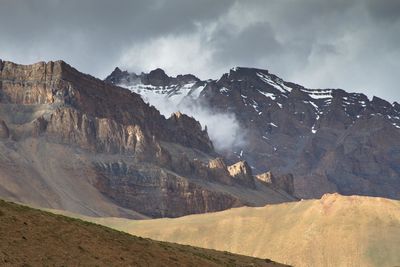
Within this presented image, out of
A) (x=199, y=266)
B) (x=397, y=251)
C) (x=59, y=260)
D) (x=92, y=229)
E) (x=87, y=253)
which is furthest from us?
(x=397, y=251)

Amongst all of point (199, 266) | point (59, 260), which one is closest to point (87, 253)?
point (59, 260)

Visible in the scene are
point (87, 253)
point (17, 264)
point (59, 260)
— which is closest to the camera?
point (17, 264)

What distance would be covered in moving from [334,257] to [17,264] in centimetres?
14910

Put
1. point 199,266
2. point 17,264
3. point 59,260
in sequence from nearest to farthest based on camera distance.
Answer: point 17,264
point 59,260
point 199,266

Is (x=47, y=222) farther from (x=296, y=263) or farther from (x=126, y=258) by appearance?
(x=296, y=263)

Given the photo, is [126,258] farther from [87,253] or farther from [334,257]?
[334,257]

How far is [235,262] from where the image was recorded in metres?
90.6

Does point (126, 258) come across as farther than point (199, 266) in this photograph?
No

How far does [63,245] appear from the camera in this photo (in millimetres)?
58406

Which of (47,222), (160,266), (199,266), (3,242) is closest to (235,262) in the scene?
(199,266)

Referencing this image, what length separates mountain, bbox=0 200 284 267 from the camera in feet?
177

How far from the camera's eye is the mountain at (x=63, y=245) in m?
53.9

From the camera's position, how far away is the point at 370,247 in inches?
7648

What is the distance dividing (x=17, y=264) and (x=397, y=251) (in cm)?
14958
